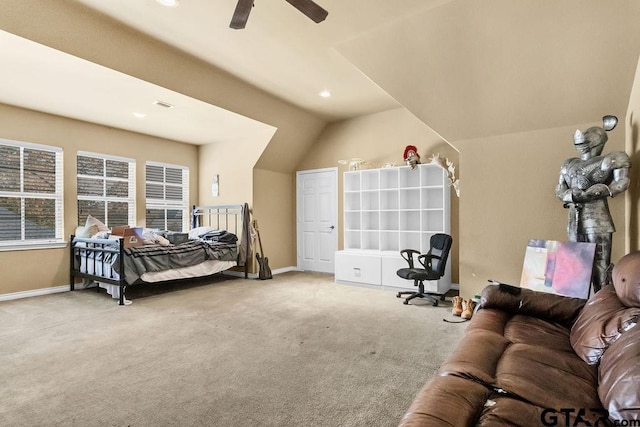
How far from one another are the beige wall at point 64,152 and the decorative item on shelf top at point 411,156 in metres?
4.31

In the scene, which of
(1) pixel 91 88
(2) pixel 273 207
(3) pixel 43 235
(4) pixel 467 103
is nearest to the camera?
(4) pixel 467 103

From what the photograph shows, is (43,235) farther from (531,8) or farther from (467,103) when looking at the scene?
(531,8)

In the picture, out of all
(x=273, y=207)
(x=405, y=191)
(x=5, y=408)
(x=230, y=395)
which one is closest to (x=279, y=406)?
(x=230, y=395)

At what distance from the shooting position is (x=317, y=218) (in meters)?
6.31

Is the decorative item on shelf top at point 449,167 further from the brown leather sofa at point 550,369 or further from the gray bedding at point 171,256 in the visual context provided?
the gray bedding at point 171,256

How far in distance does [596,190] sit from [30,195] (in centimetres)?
640

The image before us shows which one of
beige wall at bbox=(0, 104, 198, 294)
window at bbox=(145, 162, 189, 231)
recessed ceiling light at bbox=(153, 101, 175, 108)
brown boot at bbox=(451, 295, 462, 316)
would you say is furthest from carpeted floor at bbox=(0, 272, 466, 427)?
recessed ceiling light at bbox=(153, 101, 175, 108)

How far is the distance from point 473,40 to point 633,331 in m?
2.46

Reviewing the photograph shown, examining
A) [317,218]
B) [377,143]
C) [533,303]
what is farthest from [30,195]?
[533,303]

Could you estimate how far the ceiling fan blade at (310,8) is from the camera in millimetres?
2088

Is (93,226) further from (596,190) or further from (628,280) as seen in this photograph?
(596,190)

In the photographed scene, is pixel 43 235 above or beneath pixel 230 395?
above

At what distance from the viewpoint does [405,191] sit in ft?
16.9

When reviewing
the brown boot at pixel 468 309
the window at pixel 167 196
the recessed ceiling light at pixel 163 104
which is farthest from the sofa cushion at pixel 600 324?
the window at pixel 167 196
